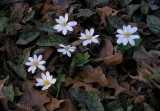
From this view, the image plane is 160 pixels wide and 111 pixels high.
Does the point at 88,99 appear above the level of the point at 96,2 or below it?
below

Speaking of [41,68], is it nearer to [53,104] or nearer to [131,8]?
[53,104]

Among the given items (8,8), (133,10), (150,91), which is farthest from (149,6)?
(8,8)

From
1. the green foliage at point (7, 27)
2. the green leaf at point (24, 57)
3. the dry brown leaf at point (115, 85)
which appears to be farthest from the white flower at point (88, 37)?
the green foliage at point (7, 27)

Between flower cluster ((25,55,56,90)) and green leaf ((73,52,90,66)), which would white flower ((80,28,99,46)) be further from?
flower cluster ((25,55,56,90))

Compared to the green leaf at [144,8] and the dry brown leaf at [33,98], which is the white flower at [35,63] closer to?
the dry brown leaf at [33,98]

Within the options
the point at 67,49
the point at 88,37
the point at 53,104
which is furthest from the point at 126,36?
the point at 53,104

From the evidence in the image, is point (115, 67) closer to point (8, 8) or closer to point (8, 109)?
point (8, 109)
